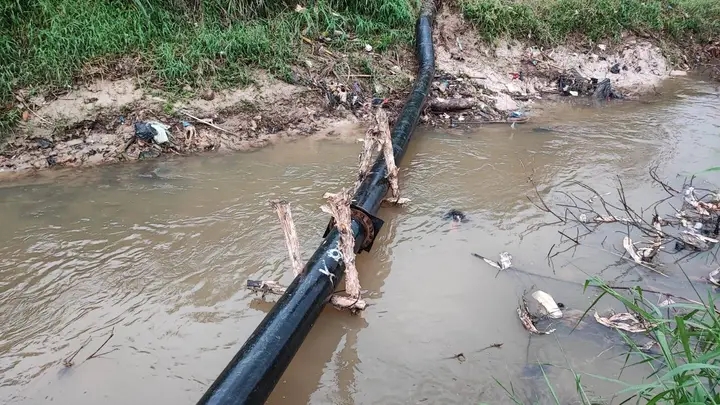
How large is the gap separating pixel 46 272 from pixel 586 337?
3.38 m

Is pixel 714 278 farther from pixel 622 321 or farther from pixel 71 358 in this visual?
pixel 71 358

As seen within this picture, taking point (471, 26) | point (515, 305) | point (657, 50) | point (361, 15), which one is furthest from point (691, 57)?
point (515, 305)

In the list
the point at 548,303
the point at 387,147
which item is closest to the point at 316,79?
the point at 387,147

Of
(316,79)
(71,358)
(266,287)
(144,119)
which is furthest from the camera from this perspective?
(316,79)

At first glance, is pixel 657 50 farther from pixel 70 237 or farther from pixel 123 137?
pixel 70 237

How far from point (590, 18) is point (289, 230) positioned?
6.72m

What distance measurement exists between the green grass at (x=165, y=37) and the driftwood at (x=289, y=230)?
317 centimetres

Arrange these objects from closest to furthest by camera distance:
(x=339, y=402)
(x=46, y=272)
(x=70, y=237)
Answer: (x=339, y=402) < (x=46, y=272) < (x=70, y=237)

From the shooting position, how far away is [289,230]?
2.76 m

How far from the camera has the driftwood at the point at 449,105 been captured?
234 inches

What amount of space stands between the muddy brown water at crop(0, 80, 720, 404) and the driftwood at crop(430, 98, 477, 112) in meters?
0.77

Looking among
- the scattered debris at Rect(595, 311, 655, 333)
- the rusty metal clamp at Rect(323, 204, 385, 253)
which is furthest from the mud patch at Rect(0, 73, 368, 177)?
the scattered debris at Rect(595, 311, 655, 333)

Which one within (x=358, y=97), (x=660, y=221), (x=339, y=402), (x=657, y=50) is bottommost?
(x=339, y=402)

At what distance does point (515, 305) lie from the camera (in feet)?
10.1
